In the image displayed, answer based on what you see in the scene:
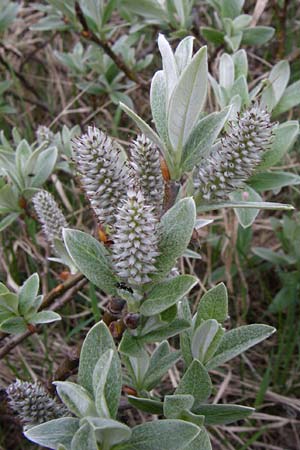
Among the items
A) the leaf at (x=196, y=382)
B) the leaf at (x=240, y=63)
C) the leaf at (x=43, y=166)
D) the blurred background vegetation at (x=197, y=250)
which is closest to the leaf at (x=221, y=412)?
the leaf at (x=196, y=382)

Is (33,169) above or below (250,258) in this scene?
above

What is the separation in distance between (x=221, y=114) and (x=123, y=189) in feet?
0.77

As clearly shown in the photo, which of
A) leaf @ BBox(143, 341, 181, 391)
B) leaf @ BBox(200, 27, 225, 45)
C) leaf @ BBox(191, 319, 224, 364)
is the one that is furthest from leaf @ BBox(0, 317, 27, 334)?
leaf @ BBox(200, 27, 225, 45)

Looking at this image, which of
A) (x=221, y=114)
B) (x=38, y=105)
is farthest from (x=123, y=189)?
(x=38, y=105)

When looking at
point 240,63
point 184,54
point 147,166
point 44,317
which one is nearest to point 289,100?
point 240,63

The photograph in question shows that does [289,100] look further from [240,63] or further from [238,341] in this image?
[238,341]

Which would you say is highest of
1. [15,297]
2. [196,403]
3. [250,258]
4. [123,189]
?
[123,189]

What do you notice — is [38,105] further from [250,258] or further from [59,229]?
[59,229]

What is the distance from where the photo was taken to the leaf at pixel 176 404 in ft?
3.52

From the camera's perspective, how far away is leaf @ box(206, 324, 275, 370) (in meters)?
1.20

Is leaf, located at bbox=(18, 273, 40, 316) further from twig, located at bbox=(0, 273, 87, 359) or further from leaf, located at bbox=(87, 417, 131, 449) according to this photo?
leaf, located at bbox=(87, 417, 131, 449)

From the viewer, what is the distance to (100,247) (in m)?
1.11

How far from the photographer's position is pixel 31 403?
50.5 inches

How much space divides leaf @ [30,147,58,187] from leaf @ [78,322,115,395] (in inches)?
33.4
